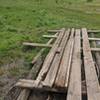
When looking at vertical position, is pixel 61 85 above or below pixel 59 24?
above

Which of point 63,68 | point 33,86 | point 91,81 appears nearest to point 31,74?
point 63,68

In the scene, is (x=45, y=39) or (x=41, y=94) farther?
(x=45, y=39)

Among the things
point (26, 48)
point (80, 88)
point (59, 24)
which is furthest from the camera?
point (59, 24)

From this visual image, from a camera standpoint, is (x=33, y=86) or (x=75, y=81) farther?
(x=75, y=81)

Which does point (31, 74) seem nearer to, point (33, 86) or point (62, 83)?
point (33, 86)

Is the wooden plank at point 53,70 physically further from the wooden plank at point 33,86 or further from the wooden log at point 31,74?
the wooden log at point 31,74

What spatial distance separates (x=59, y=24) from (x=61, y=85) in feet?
26.4

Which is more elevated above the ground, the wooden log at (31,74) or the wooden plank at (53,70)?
the wooden plank at (53,70)

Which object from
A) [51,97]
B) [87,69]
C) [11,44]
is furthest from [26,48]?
[51,97]

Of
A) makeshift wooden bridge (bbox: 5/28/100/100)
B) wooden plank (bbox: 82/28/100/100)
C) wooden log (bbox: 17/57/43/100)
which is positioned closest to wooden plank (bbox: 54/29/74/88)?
makeshift wooden bridge (bbox: 5/28/100/100)

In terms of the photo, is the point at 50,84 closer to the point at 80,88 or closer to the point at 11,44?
the point at 80,88

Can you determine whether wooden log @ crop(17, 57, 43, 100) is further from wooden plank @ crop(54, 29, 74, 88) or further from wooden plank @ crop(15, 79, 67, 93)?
wooden plank @ crop(54, 29, 74, 88)

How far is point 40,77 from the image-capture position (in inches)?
166

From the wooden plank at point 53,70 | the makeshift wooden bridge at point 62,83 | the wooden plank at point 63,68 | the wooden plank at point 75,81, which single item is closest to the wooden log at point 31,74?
the makeshift wooden bridge at point 62,83
